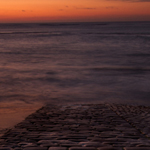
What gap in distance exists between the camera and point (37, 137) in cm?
543

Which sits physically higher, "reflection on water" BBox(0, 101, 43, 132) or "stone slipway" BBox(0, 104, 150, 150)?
"reflection on water" BBox(0, 101, 43, 132)

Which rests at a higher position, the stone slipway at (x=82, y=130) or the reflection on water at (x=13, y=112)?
the reflection on water at (x=13, y=112)

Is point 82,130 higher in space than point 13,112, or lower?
lower

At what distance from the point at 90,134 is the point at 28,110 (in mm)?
4611

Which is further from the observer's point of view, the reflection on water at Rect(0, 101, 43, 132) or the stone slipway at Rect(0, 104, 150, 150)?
the reflection on water at Rect(0, 101, 43, 132)

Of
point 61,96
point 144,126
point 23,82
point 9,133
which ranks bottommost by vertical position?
point 144,126

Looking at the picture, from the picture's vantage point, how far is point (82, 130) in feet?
19.7

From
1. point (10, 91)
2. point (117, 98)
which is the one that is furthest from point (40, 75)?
point (117, 98)

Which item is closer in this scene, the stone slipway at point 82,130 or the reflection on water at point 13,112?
the stone slipway at point 82,130

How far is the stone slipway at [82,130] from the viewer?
4.91 m

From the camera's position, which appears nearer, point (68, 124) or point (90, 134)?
point (90, 134)

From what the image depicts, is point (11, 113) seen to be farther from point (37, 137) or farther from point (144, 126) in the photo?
point (144, 126)

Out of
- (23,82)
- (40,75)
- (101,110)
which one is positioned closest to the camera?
(101,110)

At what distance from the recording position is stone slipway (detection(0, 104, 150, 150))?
491 cm
